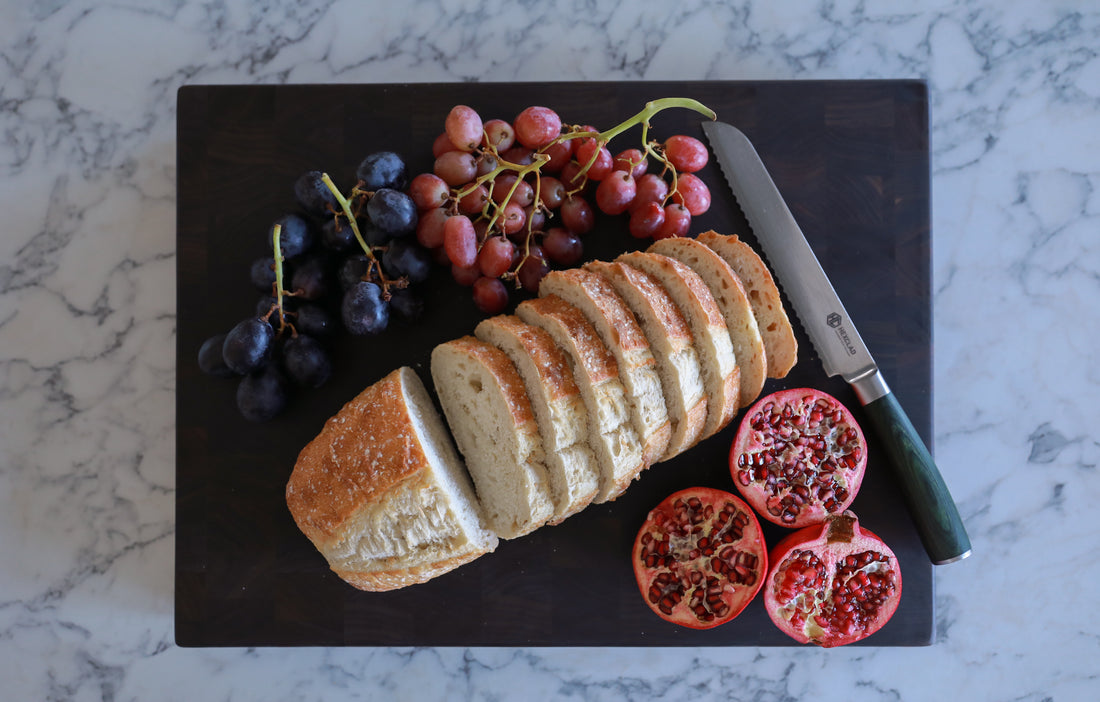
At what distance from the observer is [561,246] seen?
2449mm

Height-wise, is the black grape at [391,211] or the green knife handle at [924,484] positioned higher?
the green knife handle at [924,484]

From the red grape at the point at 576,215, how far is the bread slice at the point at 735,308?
1.03 feet

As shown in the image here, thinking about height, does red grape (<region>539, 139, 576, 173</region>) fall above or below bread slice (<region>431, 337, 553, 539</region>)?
above

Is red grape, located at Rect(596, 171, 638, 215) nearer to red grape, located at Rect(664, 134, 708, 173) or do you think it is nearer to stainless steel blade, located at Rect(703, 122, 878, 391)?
red grape, located at Rect(664, 134, 708, 173)

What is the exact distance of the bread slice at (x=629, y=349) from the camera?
→ 2.15 m

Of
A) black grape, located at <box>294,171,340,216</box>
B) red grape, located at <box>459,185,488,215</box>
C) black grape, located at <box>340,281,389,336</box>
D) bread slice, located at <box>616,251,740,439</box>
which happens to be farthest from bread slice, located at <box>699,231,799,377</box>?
black grape, located at <box>294,171,340,216</box>

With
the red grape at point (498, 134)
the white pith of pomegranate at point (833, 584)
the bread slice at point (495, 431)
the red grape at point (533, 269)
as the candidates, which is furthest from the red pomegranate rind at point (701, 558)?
the red grape at point (498, 134)

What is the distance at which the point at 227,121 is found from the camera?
8.63 ft

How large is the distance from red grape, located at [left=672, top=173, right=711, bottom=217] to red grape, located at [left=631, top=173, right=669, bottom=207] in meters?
0.04

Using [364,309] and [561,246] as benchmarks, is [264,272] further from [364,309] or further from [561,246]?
[561,246]

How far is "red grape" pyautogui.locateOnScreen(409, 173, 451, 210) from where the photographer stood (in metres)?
2.36

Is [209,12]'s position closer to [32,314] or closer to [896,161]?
[32,314]

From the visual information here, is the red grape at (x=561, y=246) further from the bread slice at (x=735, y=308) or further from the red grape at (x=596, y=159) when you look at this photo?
the bread slice at (x=735, y=308)

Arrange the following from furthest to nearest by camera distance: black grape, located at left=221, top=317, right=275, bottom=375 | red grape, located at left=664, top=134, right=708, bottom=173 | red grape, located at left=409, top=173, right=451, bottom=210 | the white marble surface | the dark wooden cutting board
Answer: the white marble surface
the dark wooden cutting board
red grape, located at left=664, top=134, right=708, bottom=173
red grape, located at left=409, top=173, right=451, bottom=210
black grape, located at left=221, top=317, right=275, bottom=375
